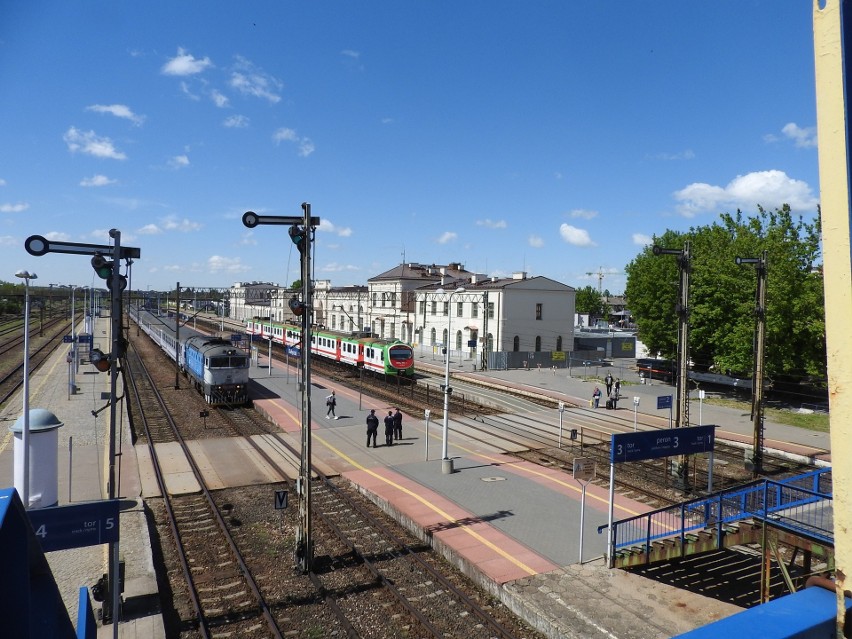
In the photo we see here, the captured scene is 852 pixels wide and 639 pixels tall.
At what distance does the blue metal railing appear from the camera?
10.4 metres

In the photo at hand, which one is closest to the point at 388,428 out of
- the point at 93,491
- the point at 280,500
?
the point at 280,500

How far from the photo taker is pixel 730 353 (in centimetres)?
3403

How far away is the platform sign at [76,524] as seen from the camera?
7328 mm

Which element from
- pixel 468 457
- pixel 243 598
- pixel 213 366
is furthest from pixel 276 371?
pixel 243 598

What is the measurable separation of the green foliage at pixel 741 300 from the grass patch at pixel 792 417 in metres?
2.12

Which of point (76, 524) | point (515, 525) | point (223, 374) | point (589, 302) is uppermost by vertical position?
point (589, 302)

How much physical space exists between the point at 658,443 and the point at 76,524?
1194 centimetres

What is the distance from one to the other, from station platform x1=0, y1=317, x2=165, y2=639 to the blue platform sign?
380 inches

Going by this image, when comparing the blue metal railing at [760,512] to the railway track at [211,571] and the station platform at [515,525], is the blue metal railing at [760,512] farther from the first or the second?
the railway track at [211,571]

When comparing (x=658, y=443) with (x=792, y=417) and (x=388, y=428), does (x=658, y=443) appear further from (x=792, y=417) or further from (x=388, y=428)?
(x=792, y=417)

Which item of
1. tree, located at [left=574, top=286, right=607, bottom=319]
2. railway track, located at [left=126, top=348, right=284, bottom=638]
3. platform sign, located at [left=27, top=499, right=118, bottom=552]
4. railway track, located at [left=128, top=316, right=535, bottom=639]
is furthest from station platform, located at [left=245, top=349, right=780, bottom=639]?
tree, located at [left=574, top=286, right=607, bottom=319]

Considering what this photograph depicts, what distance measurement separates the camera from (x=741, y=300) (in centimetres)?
3394

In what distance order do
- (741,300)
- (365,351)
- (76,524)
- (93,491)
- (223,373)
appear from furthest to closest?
(365,351)
(741,300)
(223,373)
(93,491)
(76,524)

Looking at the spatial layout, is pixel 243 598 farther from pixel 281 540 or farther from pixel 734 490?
pixel 734 490
